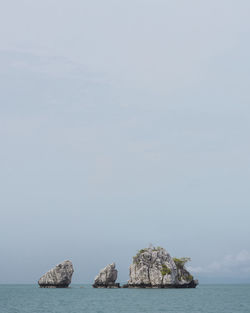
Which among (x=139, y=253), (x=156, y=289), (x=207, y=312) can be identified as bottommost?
(x=207, y=312)

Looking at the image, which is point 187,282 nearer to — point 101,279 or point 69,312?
point 101,279

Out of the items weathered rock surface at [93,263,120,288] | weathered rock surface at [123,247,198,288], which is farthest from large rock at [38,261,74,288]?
weathered rock surface at [123,247,198,288]

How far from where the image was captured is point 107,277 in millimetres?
188875

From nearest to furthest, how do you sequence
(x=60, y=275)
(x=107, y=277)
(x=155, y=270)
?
(x=155, y=270) < (x=107, y=277) < (x=60, y=275)

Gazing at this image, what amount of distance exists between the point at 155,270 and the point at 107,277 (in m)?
27.4

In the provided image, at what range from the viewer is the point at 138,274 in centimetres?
17100

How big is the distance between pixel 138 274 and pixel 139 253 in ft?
23.0

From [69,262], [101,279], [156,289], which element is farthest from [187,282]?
[69,262]

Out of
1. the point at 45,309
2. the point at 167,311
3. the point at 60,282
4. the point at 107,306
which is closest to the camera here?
the point at 167,311

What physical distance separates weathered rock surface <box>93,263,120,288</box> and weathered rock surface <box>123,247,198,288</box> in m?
12.7

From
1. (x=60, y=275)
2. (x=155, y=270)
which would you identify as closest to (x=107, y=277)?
(x=60, y=275)

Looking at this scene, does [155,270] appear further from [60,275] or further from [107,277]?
[60,275]

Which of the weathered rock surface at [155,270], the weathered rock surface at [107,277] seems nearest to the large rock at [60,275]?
the weathered rock surface at [107,277]

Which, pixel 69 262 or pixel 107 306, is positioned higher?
pixel 69 262
